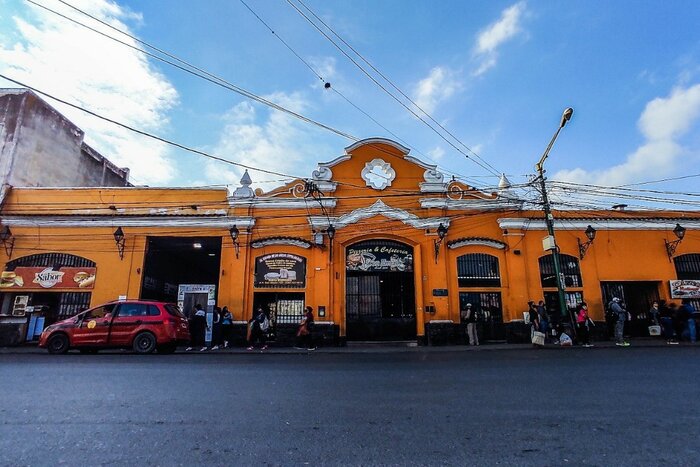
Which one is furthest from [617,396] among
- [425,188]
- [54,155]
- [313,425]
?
[54,155]

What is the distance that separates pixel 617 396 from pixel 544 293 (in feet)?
42.1

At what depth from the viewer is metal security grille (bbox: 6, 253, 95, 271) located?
1706 centimetres

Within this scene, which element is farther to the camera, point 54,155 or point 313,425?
point 54,155

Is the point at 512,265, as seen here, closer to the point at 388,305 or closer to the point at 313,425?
the point at 388,305

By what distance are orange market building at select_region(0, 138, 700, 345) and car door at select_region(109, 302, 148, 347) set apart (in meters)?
4.34

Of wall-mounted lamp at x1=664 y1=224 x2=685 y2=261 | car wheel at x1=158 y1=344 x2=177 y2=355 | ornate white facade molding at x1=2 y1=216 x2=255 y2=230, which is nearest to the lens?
car wheel at x1=158 y1=344 x2=177 y2=355

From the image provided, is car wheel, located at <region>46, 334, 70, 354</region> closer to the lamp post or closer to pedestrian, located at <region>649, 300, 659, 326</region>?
the lamp post

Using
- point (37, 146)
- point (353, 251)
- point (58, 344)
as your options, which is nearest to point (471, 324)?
point (353, 251)

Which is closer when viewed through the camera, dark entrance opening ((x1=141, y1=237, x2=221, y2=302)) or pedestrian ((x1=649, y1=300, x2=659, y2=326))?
pedestrian ((x1=649, y1=300, x2=659, y2=326))

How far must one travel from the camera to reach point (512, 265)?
57.3 feet

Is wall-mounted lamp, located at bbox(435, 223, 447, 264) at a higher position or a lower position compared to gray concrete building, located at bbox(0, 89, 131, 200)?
lower

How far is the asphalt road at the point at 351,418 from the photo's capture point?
133 inches

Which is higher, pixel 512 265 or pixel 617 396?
pixel 512 265

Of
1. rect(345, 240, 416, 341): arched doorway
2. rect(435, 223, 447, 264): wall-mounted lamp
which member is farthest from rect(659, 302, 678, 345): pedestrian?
rect(345, 240, 416, 341): arched doorway
